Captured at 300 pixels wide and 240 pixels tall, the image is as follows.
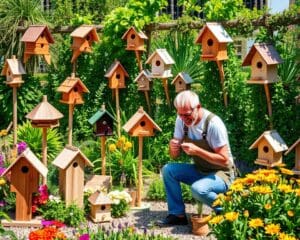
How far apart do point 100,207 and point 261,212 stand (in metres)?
2.39

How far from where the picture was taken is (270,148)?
23.2 ft

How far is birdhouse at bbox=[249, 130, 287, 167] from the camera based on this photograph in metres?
7.04

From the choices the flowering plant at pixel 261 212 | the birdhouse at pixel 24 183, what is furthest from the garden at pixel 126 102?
the flowering plant at pixel 261 212

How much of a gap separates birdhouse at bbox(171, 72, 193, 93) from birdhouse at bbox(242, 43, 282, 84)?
923mm

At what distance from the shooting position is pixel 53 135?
8461 millimetres

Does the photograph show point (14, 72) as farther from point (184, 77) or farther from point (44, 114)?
point (184, 77)

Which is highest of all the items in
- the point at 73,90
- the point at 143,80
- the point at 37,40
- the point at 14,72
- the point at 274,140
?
the point at 37,40

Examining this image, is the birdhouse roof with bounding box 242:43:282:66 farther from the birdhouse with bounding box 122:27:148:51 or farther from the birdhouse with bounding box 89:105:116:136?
the birdhouse with bounding box 89:105:116:136

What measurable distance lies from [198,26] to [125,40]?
103 cm

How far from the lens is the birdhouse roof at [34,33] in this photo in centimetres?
858

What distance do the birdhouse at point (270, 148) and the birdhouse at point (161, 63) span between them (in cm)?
162

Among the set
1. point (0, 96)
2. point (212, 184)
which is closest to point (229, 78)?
point (212, 184)

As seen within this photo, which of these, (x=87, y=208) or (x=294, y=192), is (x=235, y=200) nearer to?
(x=294, y=192)

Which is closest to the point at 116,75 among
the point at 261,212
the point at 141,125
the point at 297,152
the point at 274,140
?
the point at 141,125
